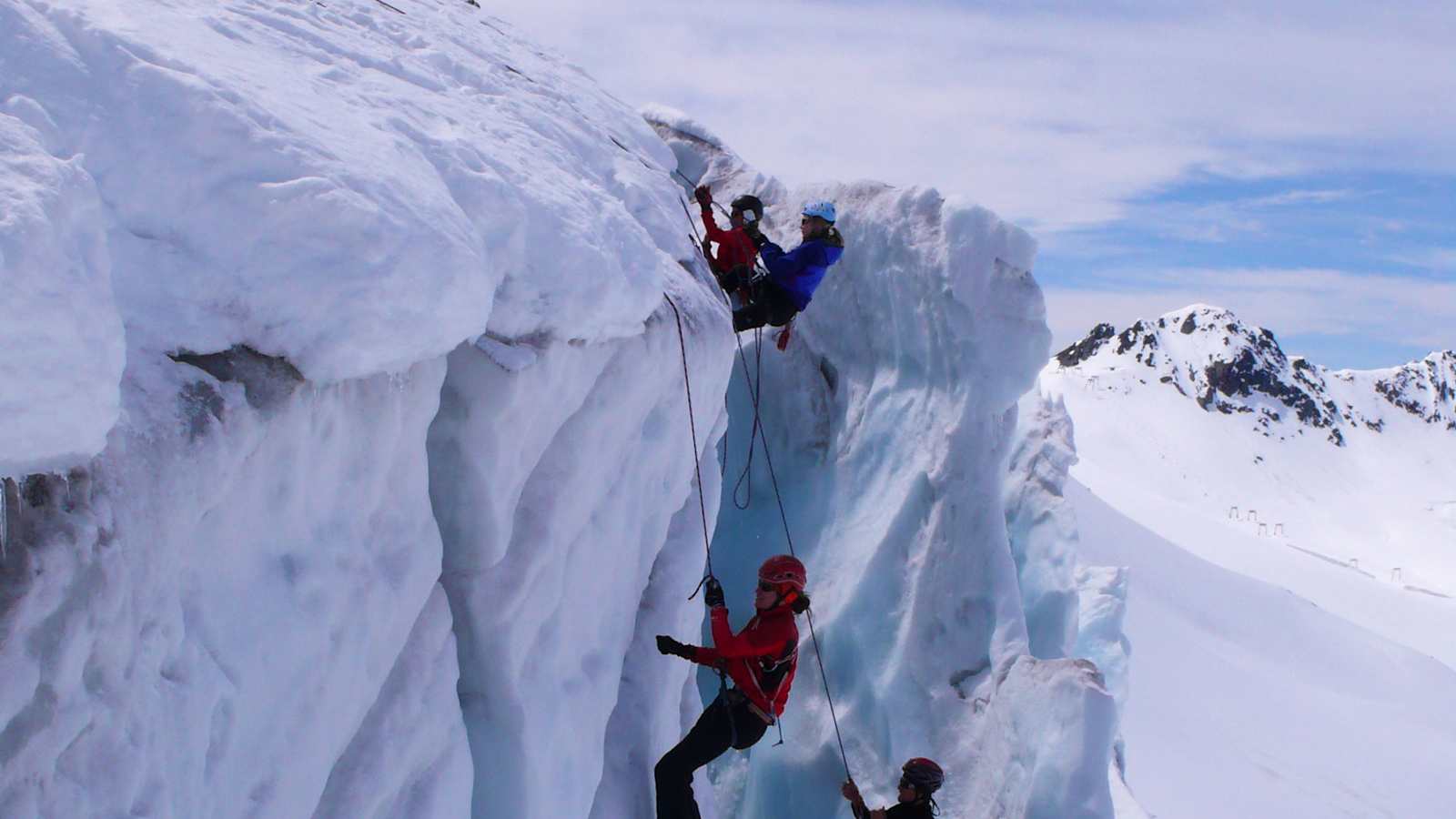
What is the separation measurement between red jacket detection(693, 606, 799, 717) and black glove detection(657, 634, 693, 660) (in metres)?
0.03

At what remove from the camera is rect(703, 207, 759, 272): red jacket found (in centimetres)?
603

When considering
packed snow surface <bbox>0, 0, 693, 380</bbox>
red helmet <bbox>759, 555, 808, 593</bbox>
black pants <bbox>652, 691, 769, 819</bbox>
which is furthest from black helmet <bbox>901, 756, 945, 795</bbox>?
packed snow surface <bbox>0, 0, 693, 380</bbox>

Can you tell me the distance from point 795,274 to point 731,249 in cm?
38

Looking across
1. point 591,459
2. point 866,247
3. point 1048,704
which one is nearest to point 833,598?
point 1048,704

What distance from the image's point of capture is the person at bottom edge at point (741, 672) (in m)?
4.27

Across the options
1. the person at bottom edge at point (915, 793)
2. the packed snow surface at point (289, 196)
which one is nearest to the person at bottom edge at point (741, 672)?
the person at bottom edge at point (915, 793)

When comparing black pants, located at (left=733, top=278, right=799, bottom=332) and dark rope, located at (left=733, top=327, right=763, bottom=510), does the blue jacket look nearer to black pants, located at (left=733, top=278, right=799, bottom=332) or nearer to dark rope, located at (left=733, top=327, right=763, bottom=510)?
black pants, located at (left=733, top=278, right=799, bottom=332)

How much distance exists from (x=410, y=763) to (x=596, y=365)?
57.5 inches

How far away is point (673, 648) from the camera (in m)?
4.24

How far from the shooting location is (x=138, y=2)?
2.94 m

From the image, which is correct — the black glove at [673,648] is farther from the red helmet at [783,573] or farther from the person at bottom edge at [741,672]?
the red helmet at [783,573]

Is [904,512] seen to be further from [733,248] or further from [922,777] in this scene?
[922,777]

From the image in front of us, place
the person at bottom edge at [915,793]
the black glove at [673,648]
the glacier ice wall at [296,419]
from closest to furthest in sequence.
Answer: the glacier ice wall at [296,419]
the black glove at [673,648]
the person at bottom edge at [915,793]

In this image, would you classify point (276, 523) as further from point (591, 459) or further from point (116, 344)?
point (591, 459)
